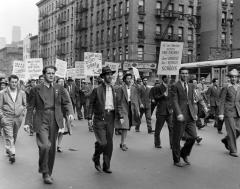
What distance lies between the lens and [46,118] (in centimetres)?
641

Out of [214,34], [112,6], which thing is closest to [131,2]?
[112,6]

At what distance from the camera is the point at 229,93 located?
9.34 metres

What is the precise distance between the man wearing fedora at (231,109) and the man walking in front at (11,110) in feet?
14.7

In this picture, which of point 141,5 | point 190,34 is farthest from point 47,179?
point 190,34

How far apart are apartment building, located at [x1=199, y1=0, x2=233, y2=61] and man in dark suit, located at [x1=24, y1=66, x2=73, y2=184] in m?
40.2

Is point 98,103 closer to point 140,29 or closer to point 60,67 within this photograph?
point 60,67

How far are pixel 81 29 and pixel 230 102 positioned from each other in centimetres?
5596

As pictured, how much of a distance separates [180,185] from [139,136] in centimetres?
602

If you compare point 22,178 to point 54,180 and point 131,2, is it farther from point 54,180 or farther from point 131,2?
point 131,2

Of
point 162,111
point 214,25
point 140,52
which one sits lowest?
point 162,111

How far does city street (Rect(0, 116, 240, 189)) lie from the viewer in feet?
20.9

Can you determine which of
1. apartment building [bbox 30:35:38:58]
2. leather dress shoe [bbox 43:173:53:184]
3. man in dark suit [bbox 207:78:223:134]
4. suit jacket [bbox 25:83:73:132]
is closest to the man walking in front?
suit jacket [bbox 25:83:73:132]

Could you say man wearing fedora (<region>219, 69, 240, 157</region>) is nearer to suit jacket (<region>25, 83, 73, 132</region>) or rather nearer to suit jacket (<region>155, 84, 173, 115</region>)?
suit jacket (<region>155, 84, 173, 115</region>)

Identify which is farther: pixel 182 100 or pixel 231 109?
pixel 231 109
